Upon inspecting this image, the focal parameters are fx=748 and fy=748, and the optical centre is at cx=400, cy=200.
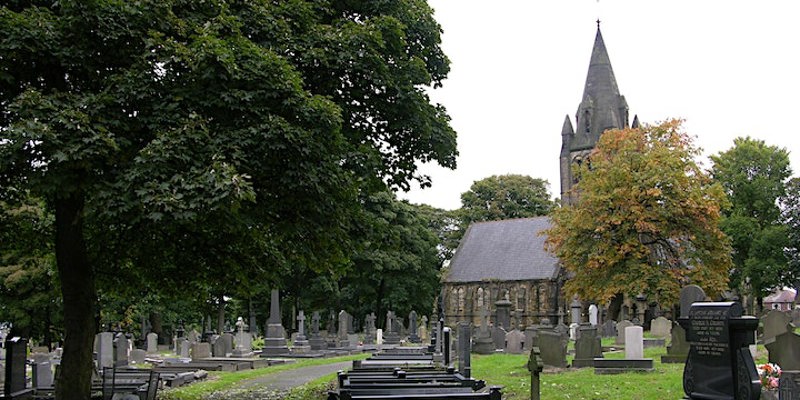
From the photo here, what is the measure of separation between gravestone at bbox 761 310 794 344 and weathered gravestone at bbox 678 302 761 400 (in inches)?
391

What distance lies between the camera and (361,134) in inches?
517

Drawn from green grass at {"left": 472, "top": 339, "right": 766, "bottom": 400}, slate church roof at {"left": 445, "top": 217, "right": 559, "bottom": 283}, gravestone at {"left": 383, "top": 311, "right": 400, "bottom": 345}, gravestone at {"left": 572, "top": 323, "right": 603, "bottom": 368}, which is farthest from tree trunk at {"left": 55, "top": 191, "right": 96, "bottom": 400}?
slate church roof at {"left": 445, "top": 217, "right": 559, "bottom": 283}

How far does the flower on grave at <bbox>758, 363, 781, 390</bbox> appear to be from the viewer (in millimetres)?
11055

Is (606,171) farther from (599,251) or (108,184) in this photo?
(108,184)

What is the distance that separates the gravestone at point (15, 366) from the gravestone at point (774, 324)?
51.4 ft

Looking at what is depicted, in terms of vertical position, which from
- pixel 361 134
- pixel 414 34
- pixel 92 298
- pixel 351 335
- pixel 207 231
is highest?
pixel 414 34

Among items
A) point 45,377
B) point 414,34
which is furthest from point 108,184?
point 45,377

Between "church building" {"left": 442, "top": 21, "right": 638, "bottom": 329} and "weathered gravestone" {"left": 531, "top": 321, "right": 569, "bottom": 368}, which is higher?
"church building" {"left": 442, "top": 21, "right": 638, "bottom": 329}

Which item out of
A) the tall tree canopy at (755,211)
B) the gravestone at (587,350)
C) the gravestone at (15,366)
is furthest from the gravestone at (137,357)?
the tall tree canopy at (755,211)

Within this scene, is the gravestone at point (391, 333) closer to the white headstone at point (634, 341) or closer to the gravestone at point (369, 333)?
the gravestone at point (369, 333)

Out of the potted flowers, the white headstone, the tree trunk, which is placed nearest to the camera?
the potted flowers

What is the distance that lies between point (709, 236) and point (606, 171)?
17.2 feet

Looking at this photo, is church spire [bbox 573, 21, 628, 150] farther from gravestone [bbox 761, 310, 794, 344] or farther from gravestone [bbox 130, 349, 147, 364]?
gravestone [bbox 761, 310, 794, 344]

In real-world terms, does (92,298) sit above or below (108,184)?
below
